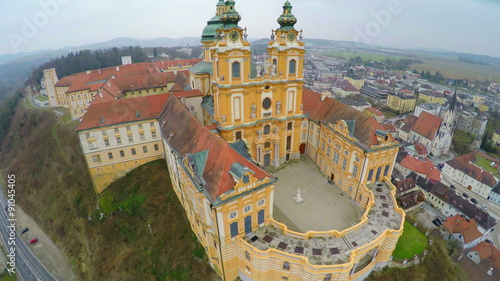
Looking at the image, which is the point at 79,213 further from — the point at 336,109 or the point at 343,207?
the point at 336,109

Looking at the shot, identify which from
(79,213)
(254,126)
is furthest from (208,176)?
(79,213)

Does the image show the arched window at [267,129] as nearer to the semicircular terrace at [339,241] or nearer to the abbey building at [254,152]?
the abbey building at [254,152]

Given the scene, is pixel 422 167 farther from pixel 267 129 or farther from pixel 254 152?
pixel 254 152

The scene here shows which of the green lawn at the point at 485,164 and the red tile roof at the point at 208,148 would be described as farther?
the green lawn at the point at 485,164

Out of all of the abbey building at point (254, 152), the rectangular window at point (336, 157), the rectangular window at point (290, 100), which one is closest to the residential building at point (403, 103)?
the abbey building at point (254, 152)

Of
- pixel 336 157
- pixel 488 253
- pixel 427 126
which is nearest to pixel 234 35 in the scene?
pixel 336 157
